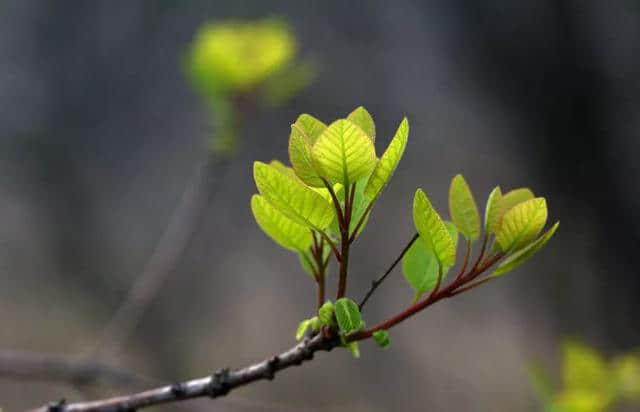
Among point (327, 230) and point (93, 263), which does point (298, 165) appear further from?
point (93, 263)

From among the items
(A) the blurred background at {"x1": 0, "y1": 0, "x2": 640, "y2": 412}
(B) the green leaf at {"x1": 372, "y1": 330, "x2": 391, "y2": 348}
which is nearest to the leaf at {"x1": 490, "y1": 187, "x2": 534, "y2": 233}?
(B) the green leaf at {"x1": 372, "y1": 330, "x2": 391, "y2": 348}

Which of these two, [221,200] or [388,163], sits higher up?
[221,200]

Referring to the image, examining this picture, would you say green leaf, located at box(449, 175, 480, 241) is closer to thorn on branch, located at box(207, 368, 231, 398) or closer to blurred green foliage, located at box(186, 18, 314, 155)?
thorn on branch, located at box(207, 368, 231, 398)

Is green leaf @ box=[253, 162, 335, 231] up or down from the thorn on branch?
up

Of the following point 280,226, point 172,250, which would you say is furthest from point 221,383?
point 172,250

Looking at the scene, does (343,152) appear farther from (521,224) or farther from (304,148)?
(521,224)

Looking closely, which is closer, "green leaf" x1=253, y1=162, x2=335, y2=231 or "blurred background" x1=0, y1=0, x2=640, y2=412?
"green leaf" x1=253, y1=162, x2=335, y2=231
